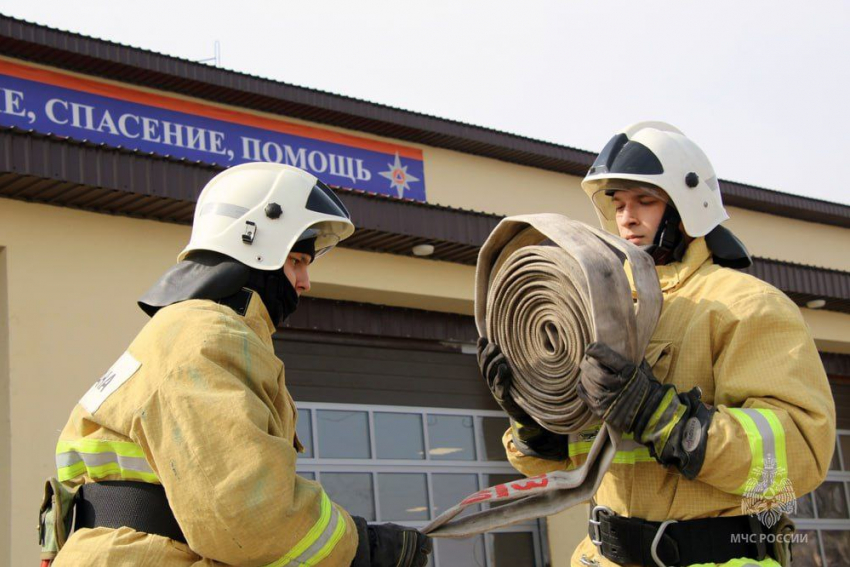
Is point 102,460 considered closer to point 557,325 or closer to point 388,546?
point 388,546

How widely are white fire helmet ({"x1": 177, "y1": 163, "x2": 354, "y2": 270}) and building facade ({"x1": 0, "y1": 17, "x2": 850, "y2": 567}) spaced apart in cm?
440

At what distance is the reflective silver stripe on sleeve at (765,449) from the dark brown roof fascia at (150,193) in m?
5.86

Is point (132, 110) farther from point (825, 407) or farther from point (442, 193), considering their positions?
point (825, 407)

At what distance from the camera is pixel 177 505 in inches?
111

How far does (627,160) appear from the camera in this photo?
3969mm

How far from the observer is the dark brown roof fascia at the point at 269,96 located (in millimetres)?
9320

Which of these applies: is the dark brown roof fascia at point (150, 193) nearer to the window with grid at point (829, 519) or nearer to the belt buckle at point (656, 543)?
the belt buckle at point (656, 543)

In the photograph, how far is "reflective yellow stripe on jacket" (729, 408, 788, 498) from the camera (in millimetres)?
3255

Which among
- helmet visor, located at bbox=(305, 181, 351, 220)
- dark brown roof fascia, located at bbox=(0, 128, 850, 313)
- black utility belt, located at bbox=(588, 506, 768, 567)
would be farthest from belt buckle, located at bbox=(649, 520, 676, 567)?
dark brown roof fascia, located at bbox=(0, 128, 850, 313)

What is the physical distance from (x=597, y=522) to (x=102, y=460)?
1688 mm

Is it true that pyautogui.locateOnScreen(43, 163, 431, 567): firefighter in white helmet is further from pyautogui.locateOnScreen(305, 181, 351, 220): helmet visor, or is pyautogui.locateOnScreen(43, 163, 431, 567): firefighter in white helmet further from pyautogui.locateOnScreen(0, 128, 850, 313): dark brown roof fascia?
pyautogui.locateOnScreen(0, 128, 850, 313): dark brown roof fascia

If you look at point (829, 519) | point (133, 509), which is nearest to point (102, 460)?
point (133, 509)

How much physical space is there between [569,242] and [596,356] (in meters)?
0.41

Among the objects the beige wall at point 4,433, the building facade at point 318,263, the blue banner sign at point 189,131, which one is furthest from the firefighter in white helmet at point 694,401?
the blue banner sign at point 189,131
